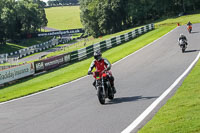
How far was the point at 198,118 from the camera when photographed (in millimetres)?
7371

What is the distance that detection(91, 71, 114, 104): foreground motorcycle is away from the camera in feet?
36.6

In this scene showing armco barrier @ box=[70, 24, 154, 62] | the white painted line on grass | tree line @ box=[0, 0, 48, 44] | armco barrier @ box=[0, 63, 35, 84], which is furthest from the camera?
tree line @ box=[0, 0, 48, 44]

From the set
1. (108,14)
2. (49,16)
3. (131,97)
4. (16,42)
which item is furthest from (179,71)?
(49,16)

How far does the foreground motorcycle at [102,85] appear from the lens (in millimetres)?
11141

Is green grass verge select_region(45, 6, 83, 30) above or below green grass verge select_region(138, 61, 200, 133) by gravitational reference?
above

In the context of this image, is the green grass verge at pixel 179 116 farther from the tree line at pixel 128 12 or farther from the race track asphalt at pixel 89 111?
the tree line at pixel 128 12

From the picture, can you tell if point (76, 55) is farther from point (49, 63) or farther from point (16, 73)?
point (16, 73)

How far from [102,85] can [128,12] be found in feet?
255

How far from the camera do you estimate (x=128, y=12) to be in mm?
86938

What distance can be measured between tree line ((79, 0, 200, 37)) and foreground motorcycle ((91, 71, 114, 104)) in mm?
74851

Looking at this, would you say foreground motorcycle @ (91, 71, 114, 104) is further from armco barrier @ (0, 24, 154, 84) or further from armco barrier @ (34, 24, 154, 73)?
armco barrier @ (34, 24, 154, 73)

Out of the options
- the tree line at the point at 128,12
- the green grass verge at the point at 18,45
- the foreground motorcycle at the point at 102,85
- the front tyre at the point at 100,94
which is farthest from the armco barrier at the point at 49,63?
the green grass verge at the point at 18,45

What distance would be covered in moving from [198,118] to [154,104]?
2.81 m

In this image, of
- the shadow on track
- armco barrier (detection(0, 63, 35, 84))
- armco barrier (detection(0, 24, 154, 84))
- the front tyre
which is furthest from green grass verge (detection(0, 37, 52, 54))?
the front tyre
